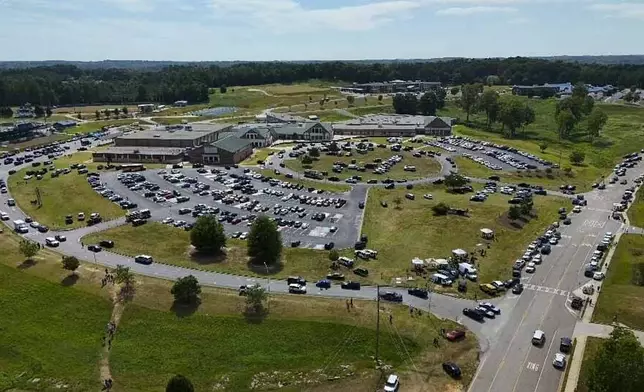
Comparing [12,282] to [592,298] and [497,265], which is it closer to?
[497,265]

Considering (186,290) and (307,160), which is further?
(307,160)

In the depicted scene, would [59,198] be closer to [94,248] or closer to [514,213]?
[94,248]

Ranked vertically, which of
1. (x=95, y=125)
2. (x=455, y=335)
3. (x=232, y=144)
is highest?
(x=232, y=144)

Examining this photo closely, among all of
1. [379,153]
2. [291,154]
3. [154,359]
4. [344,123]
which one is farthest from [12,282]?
[344,123]

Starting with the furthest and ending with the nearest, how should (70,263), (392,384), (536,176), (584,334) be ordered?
(536,176)
(70,263)
(584,334)
(392,384)

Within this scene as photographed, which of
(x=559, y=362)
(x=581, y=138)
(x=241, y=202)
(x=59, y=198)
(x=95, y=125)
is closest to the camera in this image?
(x=559, y=362)

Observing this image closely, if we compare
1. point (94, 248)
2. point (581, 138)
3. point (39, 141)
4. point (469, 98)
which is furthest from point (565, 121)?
point (39, 141)

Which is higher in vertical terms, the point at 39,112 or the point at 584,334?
the point at 39,112
